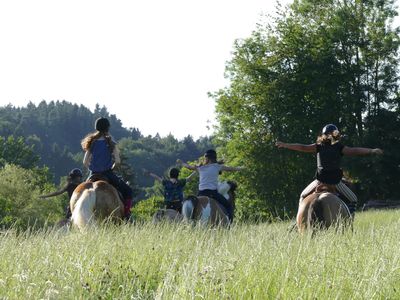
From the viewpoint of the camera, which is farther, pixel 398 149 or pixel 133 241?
pixel 398 149

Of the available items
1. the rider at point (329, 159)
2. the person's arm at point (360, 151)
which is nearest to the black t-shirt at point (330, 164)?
the rider at point (329, 159)

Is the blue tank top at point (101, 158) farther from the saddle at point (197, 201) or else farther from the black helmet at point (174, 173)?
the black helmet at point (174, 173)

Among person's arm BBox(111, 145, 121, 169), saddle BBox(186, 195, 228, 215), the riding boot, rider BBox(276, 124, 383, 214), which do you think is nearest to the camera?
rider BBox(276, 124, 383, 214)

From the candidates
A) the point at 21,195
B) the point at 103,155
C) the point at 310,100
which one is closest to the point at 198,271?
the point at 103,155

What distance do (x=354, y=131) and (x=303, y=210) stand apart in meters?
39.7

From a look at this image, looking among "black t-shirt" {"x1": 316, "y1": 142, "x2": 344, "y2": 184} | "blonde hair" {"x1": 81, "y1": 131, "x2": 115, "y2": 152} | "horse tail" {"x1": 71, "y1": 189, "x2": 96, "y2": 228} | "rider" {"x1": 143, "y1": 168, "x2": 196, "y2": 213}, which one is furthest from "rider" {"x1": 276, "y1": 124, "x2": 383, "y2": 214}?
"rider" {"x1": 143, "y1": 168, "x2": 196, "y2": 213}

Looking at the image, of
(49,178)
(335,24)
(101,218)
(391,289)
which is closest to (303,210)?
(101,218)

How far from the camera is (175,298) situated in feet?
15.3

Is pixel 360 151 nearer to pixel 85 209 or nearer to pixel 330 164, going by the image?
pixel 330 164

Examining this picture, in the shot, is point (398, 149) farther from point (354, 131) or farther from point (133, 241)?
point (133, 241)

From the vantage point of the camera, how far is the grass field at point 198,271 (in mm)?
4996

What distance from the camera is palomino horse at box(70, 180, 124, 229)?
10.6 metres

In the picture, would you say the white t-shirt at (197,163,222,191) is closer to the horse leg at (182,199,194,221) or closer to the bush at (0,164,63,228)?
the horse leg at (182,199,194,221)

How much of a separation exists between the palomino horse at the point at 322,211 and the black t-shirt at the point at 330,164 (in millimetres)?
285
